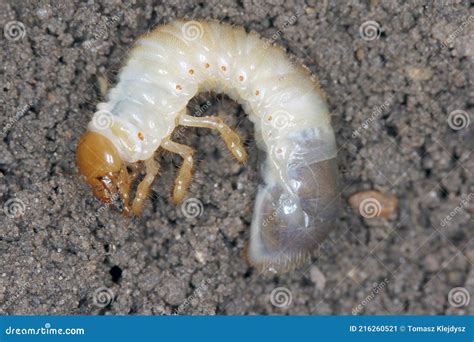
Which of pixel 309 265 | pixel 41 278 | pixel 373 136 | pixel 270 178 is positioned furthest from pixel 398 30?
pixel 41 278

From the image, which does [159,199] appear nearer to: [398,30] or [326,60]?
[326,60]
